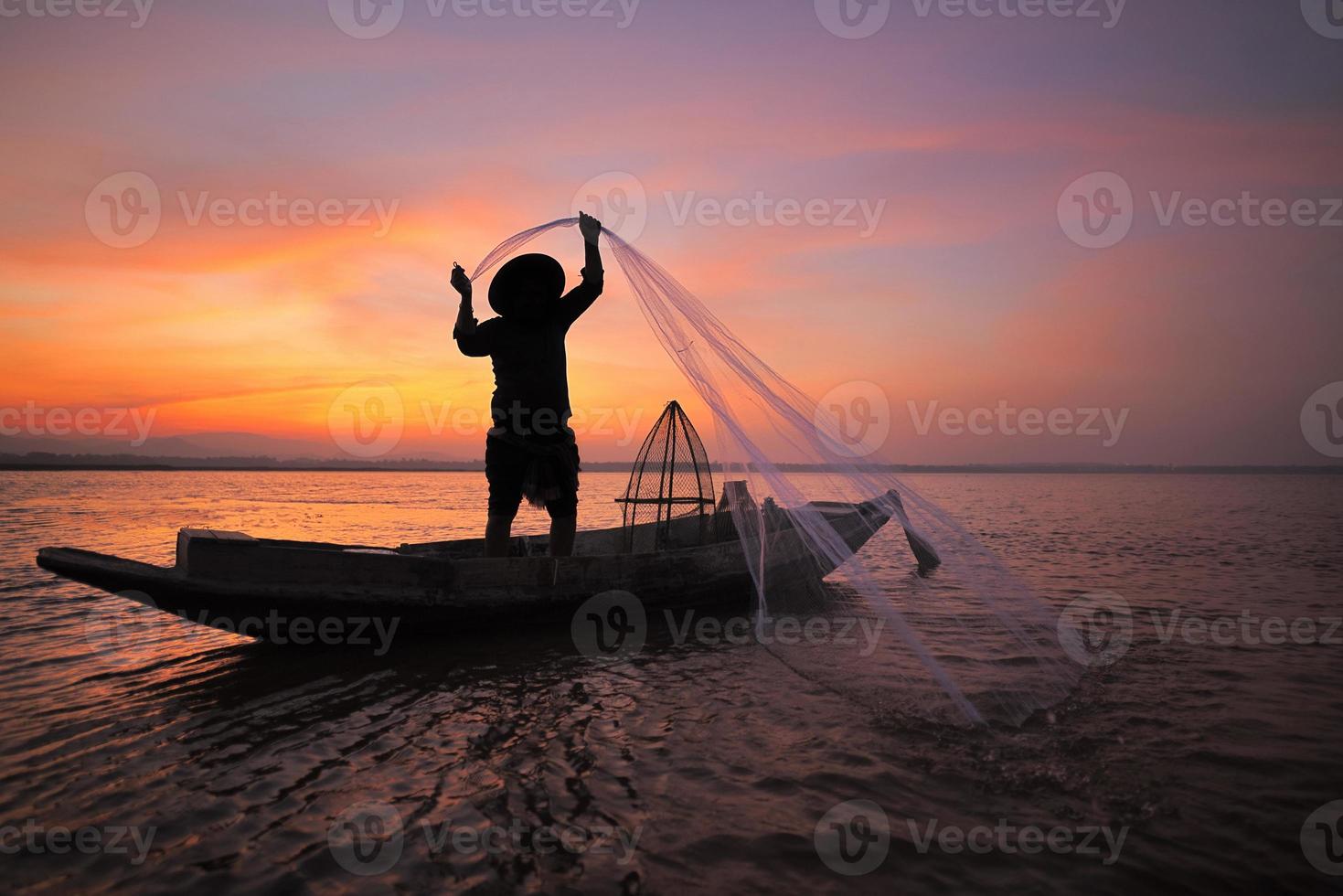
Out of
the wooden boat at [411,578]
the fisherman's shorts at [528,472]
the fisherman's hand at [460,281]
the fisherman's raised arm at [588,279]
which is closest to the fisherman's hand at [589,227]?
the fisherman's raised arm at [588,279]

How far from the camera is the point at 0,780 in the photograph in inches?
153

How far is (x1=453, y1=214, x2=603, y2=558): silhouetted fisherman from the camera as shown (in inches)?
249

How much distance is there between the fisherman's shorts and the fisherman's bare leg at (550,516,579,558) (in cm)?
33

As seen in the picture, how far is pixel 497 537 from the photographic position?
6883 millimetres

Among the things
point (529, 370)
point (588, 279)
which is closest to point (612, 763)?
point (529, 370)

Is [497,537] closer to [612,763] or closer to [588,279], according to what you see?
[588,279]

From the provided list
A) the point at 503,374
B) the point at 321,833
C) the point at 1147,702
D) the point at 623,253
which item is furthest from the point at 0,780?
the point at 1147,702

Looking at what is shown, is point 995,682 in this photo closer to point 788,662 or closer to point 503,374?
point 788,662

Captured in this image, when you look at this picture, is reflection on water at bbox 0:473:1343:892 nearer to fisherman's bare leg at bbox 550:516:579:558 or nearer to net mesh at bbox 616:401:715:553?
fisherman's bare leg at bbox 550:516:579:558

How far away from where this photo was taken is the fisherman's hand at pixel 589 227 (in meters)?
5.93

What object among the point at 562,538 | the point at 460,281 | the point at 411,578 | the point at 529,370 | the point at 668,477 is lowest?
the point at 411,578

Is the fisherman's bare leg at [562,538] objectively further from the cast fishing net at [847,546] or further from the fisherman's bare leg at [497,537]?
the cast fishing net at [847,546]

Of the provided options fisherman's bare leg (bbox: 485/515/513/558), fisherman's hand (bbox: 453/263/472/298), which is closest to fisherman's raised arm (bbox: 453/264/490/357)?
fisherman's hand (bbox: 453/263/472/298)

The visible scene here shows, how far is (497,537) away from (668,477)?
353 centimetres
